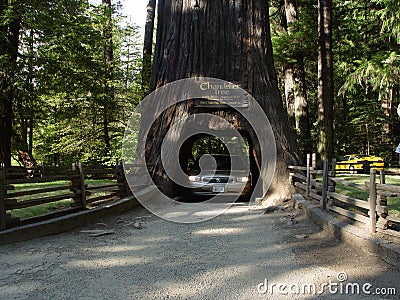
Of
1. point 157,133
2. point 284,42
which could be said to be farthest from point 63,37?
point 284,42

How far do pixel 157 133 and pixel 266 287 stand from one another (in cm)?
836

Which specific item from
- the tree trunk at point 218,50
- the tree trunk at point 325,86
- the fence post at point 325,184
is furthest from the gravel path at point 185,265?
the tree trunk at point 325,86

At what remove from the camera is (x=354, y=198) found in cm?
746

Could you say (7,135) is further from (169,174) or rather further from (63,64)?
(169,174)

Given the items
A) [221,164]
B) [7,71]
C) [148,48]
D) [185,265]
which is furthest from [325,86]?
[185,265]

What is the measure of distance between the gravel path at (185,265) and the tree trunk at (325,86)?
12.4 m

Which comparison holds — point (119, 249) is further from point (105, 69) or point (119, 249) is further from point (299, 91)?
point (299, 91)

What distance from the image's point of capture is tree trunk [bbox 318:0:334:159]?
64.2ft

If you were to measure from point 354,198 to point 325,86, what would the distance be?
536 inches

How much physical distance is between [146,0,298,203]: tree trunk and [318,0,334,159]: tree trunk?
7.58 m

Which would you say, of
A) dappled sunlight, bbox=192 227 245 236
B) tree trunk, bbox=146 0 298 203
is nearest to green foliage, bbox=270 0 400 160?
tree trunk, bbox=146 0 298 203

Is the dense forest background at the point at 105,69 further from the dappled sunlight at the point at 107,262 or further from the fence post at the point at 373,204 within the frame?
the fence post at the point at 373,204

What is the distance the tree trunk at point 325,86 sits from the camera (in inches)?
770

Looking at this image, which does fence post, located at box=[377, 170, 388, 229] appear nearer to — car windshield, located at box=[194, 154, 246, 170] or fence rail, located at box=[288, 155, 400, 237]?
fence rail, located at box=[288, 155, 400, 237]
